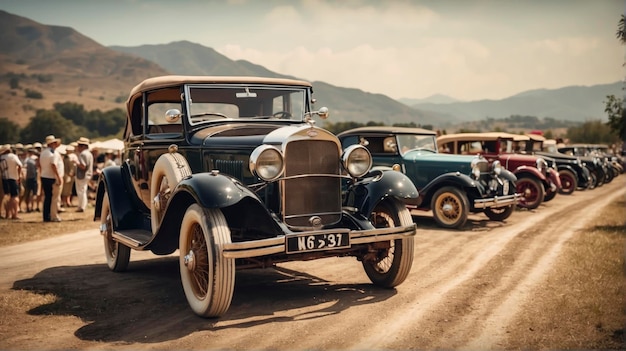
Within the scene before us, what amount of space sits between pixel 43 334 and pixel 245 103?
3063 mm

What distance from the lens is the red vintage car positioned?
45.4 ft

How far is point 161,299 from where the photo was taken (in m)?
5.43

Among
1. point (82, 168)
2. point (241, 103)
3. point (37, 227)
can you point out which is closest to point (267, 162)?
point (241, 103)

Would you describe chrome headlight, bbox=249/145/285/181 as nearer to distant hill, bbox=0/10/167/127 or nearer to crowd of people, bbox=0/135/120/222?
crowd of people, bbox=0/135/120/222

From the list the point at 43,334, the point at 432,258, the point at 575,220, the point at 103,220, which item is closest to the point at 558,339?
the point at 432,258

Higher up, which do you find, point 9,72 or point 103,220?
point 9,72

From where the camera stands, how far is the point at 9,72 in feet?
520

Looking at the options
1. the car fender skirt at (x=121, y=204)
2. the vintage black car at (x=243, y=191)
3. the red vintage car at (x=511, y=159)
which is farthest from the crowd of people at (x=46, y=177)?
the red vintage car at (x=511, y=159)

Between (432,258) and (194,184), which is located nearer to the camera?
(194,184)

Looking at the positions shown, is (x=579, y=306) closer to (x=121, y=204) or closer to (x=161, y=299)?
(x=161, y=299)

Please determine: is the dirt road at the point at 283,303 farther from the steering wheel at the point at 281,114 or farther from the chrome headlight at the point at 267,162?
the steering wheel at the point at 281,114

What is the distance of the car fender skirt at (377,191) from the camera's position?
219 inches

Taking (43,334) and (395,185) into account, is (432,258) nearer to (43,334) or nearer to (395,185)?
(395,185)

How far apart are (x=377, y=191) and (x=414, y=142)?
21.8 feet
